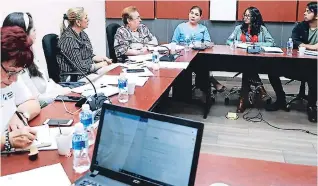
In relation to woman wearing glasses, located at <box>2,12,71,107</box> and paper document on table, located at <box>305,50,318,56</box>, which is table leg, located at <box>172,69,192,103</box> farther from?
woman wearing glasses, located at <box>2,12,71,107</box>

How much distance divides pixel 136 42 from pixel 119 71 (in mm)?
1149

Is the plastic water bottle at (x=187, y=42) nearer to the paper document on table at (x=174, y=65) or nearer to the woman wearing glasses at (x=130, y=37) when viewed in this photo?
the woman wearing glasses at (x=130, y=37)

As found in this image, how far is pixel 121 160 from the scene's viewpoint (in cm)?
127

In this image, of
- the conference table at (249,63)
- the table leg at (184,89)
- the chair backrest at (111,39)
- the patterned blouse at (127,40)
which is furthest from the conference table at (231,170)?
the table leg at (184,89)

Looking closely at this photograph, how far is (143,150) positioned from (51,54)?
2139 mm

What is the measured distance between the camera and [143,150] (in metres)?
1.22

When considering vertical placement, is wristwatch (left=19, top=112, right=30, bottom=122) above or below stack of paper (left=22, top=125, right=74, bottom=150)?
above

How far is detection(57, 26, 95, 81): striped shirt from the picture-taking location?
337 cm

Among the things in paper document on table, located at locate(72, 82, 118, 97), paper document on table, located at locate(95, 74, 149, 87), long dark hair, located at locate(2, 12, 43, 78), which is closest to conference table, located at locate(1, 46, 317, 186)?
paper document on table, located at locate(72, 82, 118, 97)

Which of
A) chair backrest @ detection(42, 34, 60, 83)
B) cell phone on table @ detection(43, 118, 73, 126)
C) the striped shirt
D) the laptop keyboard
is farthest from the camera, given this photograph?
the striped shirt

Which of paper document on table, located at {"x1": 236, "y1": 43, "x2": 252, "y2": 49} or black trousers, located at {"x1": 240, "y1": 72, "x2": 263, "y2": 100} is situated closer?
black trousers, located at {"x1": 240, "y1": 72, "x2": 263, "y2": 100}

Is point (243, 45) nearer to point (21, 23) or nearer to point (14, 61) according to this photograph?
point (21, 23)

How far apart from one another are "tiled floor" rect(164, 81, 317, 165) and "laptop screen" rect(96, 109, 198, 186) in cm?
192

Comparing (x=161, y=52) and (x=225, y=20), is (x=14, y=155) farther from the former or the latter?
(x=225, y=20)
